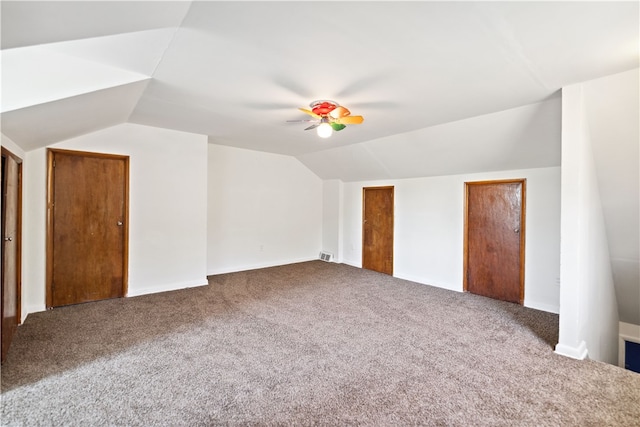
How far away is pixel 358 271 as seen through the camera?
5652 mm

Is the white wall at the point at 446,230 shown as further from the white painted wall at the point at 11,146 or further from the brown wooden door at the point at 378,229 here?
the white painted wall at the point at 11,146

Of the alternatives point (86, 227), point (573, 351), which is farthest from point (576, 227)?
point (86, 227)

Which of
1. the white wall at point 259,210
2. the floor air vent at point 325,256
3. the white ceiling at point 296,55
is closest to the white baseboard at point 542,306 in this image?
the white ceiling at point 296,55

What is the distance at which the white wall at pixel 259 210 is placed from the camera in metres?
5.24

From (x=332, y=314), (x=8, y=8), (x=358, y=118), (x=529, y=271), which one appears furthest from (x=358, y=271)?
(x=8, y=8)

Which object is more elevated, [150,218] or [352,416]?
[150,218]

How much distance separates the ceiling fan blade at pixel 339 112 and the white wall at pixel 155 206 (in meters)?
2.58

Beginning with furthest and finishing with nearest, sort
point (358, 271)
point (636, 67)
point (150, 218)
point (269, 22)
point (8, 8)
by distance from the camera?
point (358, 271) < point (150, 218) < point (636, 67) < point (269, 22) < point (8, 8)

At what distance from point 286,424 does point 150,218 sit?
3414 mm

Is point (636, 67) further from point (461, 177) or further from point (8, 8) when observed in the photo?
point (8, 8)

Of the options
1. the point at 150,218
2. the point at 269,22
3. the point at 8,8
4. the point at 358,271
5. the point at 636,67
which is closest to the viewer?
the point at 8,8

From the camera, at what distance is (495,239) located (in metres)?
4.11

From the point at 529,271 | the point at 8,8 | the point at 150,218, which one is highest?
the point at 8,8

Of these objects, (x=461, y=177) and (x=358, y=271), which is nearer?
(x=461, y=177)
